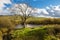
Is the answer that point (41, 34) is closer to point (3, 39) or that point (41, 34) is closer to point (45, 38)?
point (45, 38)

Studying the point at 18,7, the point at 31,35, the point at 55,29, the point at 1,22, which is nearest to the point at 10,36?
the point at 31,35

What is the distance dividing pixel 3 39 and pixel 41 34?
3.87m

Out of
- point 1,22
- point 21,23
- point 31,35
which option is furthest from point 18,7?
point 31,35

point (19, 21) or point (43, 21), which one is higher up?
point (43, 21)

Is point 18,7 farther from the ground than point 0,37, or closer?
farther from the ground

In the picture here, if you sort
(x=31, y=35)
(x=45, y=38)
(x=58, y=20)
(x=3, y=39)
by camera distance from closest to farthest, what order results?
(x=45, y=38)
(x=31, y=35)
(x=3, y=39)
(x=58, y=20)

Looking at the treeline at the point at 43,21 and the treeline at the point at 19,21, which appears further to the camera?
the treeline at the point at 43,21

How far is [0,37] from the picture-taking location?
15.2m

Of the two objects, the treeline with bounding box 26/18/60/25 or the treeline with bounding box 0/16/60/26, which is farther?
the treeline with bounding box 26/18/60/25

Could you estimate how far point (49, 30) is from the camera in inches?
473

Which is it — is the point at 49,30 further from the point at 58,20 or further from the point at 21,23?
the point at 21,23

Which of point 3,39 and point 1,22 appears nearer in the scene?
point 3,39

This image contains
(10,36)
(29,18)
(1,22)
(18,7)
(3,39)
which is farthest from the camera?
(29,18)

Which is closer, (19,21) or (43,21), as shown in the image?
(43,21)
